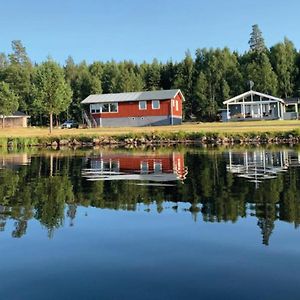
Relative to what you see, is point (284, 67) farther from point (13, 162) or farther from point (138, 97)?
point (13, 162)

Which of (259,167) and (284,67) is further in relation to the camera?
(284,67)

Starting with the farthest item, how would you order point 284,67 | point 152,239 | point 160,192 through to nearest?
point 284,67 → point 160,192 → point 152,239

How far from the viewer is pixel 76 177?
68.0 feet

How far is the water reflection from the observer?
1168 cm

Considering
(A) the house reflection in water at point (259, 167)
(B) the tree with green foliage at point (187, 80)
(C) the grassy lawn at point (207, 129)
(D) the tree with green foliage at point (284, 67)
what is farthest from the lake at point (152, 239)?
(D) the tree with green foliage at point (284, 67)

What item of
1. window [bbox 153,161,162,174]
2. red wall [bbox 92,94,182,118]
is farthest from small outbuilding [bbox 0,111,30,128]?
window [bbox 153,161,162,174]

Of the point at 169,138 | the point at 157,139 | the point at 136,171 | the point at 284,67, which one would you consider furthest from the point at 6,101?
the point at 136,171

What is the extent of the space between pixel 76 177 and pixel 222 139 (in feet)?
95.4

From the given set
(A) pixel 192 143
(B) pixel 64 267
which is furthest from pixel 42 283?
(A) pixel 192 143

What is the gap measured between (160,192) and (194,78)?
→ 266 feet

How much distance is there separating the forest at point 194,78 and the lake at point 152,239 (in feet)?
212

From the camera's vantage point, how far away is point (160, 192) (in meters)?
15.7

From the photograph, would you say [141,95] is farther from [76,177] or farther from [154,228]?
[154,228]

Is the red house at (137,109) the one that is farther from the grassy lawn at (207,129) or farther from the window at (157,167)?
the window at (157,167)
